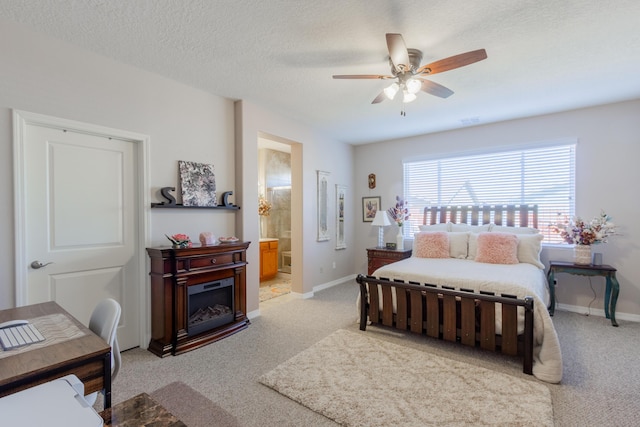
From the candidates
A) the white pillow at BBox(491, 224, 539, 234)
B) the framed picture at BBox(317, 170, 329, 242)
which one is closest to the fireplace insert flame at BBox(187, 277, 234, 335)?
the framed picture at BBox(317, 170, 329, 242)

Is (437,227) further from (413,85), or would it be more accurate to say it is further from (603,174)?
(413,85)

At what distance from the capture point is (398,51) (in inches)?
85.7

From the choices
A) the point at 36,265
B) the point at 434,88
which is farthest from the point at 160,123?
the point at 434,88

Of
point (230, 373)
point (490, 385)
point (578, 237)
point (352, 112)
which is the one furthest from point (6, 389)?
point (578, 237)

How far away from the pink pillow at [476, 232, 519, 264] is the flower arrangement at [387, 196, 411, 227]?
4.87 ft

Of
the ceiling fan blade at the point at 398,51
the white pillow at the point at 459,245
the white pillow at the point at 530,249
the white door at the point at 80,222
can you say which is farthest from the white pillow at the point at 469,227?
the white door at the point at 80,222

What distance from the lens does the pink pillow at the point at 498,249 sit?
3705 mm

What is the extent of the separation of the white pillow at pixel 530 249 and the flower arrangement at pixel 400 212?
5.93 feet

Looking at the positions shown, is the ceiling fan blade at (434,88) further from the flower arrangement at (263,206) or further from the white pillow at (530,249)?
the flower arrangement at (263,206)

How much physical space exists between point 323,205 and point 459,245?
2.27 meters

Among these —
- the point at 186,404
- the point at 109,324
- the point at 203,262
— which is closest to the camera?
the point at 109,324

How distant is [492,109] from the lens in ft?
13.3

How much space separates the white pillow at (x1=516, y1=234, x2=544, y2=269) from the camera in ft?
12.3

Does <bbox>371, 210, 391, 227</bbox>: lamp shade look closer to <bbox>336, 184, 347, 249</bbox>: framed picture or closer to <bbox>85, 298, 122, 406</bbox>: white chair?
<bbox>336, 184, 347, 249</bbox>: framed picture
